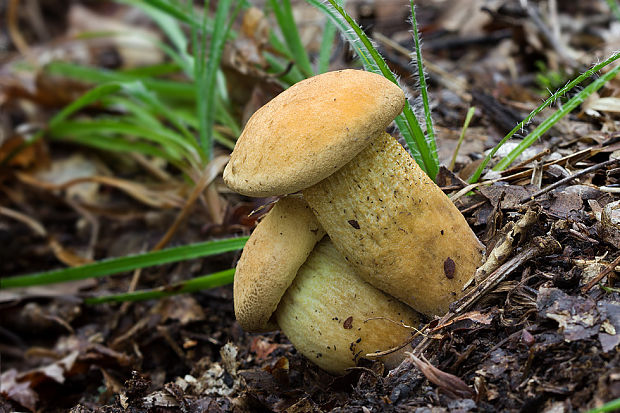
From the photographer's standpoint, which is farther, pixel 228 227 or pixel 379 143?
pixel 228 227

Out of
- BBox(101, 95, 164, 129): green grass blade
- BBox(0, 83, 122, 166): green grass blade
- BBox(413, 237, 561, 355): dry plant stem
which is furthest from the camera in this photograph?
BBox(101, 95, 164, 129): green grass blade

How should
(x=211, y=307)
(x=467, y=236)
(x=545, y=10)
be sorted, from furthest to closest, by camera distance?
(x=545, y=10) → (x=211, y=307) → (x=467, y=236)

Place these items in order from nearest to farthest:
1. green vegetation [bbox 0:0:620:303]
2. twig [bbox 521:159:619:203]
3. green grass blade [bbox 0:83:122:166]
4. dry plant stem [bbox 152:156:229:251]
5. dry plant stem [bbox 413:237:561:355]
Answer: dry plant stem [bbox 413:237:561:355] < twig [bbox 521:159:619:203] < green vegetation [bbox 0:0:620:303] < dry plant stem [bbox 152:156:229:251] < green grass blade [bbox 0:83:122:166]

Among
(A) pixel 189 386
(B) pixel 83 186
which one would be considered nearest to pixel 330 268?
(A) pixel 189 386

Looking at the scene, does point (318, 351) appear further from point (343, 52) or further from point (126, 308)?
point (343, 52)

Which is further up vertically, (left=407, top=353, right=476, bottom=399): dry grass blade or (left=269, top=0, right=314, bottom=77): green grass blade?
(left=269, top=0, right=314, bottom=77): green grass blade

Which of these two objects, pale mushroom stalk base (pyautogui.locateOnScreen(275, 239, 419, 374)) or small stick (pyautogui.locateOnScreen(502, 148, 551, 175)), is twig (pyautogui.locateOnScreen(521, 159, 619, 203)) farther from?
pale mushroom stalk base (pyautogui.locateOnScreen(275, 239, 419, 374))

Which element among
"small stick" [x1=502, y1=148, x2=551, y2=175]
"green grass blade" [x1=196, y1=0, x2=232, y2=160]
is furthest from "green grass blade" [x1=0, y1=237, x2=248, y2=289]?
"small stick" [x1=502, y1=148, x2=551, y2=175]

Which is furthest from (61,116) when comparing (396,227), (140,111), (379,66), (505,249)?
(505,249)
